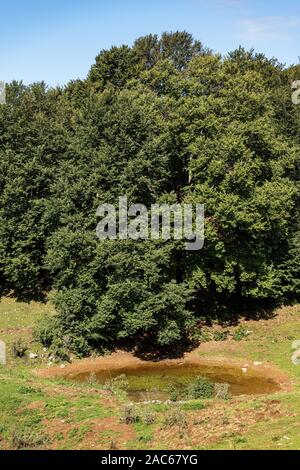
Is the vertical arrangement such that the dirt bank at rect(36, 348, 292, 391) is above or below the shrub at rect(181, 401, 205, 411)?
below

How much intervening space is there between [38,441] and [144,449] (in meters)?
→ 4.18

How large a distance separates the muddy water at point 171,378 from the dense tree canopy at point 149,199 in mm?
2141

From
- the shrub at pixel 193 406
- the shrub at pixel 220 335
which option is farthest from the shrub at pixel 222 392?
the shrub at pixel 220 335

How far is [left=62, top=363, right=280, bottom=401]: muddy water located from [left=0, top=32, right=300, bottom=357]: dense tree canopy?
214 cm

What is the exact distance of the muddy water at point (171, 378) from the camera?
28.4 m

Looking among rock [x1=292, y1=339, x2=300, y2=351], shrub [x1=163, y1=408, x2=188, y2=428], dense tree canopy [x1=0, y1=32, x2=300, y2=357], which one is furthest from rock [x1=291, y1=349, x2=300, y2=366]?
shrub [x1=163, y1=408, x2=188, y2=428]

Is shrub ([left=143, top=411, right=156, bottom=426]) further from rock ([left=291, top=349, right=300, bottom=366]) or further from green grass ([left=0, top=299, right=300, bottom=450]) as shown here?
rock ([left=291, top=349, right=300, bottom=366])

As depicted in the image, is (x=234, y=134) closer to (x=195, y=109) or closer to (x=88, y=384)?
(x=195, y=109)

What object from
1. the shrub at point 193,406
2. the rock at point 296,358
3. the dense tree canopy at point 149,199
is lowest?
the rock at point 296,358

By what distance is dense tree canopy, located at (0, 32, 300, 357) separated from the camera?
111ft

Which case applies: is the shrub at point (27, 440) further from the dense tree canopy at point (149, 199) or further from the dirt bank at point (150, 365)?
the dense tree canopy at point (149, 199)

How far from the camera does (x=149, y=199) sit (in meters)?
36.3
